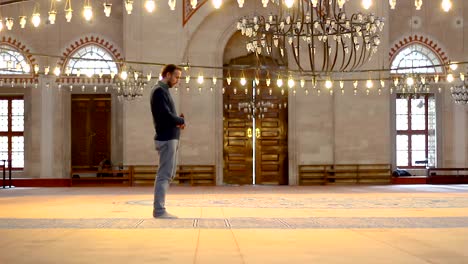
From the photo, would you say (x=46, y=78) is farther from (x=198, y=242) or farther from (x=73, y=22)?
(x=198, y=242)

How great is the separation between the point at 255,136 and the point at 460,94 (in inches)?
242

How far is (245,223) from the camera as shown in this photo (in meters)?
6.97

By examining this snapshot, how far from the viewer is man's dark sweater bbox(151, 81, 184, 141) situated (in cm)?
743

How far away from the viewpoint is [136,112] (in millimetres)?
22453

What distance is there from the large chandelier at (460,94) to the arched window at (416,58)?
2.14 meters

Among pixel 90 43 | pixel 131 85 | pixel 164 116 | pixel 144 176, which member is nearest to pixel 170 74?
pixel 164 116

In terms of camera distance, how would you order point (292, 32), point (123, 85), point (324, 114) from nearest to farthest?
point (292, 32) → point (123, 85) → point (324, 114)

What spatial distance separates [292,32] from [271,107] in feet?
29.0

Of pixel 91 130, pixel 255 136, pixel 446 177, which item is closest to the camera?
pixel 446 177

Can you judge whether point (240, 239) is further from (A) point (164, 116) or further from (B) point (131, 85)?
(B) point (131, 85)

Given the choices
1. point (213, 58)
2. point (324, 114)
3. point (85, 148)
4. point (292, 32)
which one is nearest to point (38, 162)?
point (85, 148)

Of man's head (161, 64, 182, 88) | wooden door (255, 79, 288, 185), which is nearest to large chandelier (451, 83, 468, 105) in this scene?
wooden door (255, 79, 288, 185)

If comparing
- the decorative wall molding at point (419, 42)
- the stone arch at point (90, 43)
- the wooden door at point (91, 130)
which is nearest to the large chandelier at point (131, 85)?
the stone arch at point (90, 43)

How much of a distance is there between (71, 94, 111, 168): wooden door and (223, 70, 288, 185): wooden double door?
12.7 ft
